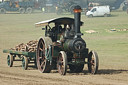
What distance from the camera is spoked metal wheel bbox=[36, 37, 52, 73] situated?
1452 cm

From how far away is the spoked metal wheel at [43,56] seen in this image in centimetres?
1452

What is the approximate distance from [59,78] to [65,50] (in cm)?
136

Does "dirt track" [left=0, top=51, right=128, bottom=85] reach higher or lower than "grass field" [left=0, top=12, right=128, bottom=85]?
higher

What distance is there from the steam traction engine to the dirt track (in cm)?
36

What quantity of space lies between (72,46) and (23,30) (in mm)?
24230

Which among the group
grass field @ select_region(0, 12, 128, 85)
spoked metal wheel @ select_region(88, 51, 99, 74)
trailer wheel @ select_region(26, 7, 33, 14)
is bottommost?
trailer wheel @ select_region(26, 7, 33, 14)

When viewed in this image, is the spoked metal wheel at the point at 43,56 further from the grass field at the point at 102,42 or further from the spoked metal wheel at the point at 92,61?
the grass field at the point at 102,42

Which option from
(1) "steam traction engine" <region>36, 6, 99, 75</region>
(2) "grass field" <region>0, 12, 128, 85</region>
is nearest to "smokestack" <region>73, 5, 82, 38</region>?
(1) "steam traction engine" <region>36, 6, 99, 75</region>

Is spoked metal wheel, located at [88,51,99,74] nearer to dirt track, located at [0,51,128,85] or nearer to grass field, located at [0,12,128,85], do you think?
dirt track, located at [0,51,128,85]

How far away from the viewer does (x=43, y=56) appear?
15.0m

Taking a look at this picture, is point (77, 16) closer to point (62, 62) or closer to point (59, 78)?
point (62, 62)

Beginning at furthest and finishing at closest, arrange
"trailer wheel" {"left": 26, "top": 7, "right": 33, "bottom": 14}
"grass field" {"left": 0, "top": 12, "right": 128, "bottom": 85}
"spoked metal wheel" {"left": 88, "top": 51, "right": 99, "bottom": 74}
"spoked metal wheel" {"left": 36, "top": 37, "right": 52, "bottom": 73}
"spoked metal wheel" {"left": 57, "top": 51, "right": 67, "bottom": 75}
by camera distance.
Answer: "trailer wheel" {"left": 26, "top": 7, "right": 33, "bottom": 14} → "grass field" {"left": 0, "top": 12, "right": 128, "bottom": 85} → "spoked metal wheel" {"left": 36, "top": 37, "right": 52, "bottom": 73} → "spoked metal wheel" {"left": 88, "top": 51, "right": 99, "bottom": 74} → "spoked metal wheel" {"left": 57, "top": 51, "right": 67, "bottom": 75}

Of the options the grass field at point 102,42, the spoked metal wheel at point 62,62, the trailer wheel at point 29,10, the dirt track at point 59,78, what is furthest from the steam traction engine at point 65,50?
the trailer wheel at point 29,10

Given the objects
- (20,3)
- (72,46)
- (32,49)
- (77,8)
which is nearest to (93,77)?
(72,46)
